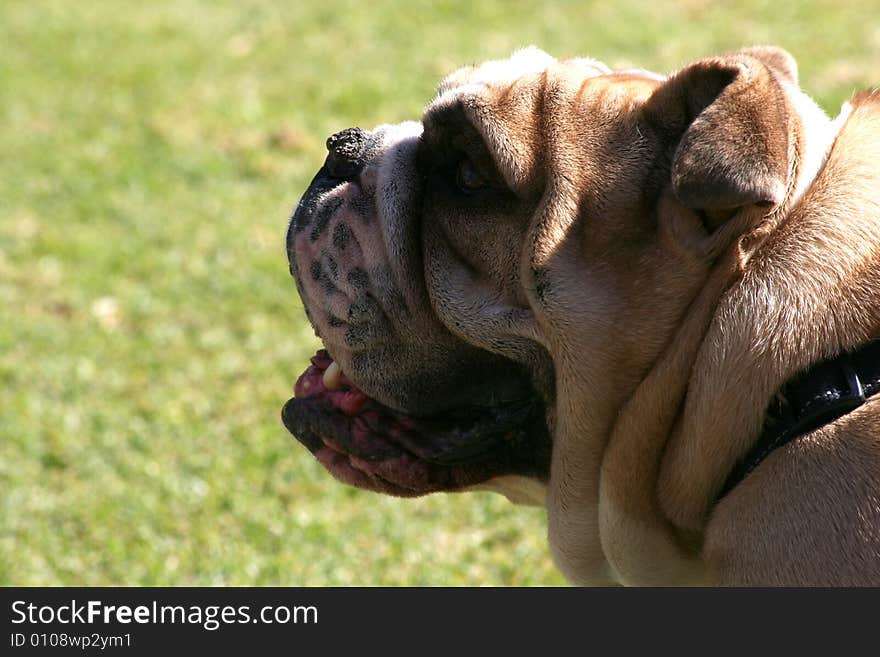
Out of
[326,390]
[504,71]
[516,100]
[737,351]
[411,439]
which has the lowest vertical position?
[737,351]

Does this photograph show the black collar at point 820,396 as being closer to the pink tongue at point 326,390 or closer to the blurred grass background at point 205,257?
the pink tongue at point 326,390

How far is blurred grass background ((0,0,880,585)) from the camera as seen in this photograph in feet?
15.9

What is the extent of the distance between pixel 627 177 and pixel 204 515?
2989 millimetres

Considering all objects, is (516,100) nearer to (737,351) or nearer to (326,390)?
(737,351)

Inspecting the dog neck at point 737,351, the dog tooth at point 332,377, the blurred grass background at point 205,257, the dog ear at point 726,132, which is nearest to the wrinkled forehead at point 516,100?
the dog ear at point 726,132

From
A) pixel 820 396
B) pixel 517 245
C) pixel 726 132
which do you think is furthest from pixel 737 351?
pixel 517 245

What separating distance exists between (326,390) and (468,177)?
835mm

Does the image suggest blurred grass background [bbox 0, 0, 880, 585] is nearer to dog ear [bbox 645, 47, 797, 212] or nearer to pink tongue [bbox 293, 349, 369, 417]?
pink tongue [bbox 293, 349, 369, 417]

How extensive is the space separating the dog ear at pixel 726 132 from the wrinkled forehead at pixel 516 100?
0.64 ft

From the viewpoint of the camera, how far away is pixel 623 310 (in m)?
2.58

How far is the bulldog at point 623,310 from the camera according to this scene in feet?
7.66

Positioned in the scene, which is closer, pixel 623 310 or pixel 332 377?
pixel 623 310

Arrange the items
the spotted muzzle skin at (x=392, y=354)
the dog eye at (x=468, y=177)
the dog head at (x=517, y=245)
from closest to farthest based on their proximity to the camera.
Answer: the dog head at (x=517, y=245), the dog eye at (x=468, y=177), the spotted muzzle skin at (x=392, y=354)

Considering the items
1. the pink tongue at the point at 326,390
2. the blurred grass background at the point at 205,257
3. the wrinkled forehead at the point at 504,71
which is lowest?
the pink tongue at the point at 326,390
